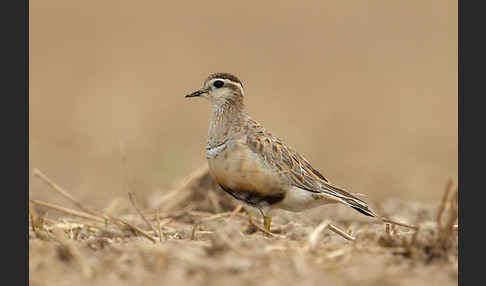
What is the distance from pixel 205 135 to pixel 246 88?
4.23 m

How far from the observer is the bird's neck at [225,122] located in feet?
23.5

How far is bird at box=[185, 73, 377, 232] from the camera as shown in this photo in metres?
6.77

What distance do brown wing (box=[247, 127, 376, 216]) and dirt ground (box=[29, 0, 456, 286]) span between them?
391 mm

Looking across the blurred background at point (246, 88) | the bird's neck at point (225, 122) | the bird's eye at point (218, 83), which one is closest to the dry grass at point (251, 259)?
the bird's neck at point (225, 122)

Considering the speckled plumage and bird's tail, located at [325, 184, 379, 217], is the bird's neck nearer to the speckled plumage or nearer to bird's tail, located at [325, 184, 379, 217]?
the speckled plumage

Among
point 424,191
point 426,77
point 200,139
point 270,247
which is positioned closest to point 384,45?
point 426,77

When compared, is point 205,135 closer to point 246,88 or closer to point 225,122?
point 246,88

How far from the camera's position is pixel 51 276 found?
4.71 m

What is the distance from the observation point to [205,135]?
15.0 metres

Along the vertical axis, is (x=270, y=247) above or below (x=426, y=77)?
below

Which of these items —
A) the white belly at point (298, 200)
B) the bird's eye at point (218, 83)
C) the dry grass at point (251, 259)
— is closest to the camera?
the dry grass at point (251, 259)

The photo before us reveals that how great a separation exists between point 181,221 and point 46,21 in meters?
16.5

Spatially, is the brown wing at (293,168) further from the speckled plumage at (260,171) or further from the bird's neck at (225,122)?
the bird's neck at (225,122)

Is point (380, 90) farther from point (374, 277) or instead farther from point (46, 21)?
point (374, 277)
